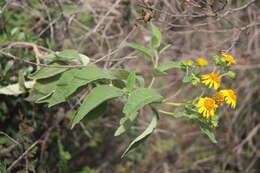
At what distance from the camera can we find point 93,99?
3.65 feet

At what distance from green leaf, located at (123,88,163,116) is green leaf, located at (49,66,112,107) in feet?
0.54

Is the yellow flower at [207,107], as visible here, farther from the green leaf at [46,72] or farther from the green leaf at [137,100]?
the green leaf at [46,72]

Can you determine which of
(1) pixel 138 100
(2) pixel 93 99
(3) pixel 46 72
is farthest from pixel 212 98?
(3) pixel 46 72

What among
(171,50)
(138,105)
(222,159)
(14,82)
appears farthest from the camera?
(222,159)

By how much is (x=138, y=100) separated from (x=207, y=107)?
0.26 metres

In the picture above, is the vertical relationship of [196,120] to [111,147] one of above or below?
above

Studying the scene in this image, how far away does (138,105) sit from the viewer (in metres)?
1.08

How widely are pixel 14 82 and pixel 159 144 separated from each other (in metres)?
1.49

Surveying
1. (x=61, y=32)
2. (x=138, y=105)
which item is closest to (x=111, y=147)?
(x=61, y=32)

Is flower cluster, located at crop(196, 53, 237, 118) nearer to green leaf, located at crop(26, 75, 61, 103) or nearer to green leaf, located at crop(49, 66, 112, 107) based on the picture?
green leaf, located at crop(49, 66, 112, 107)

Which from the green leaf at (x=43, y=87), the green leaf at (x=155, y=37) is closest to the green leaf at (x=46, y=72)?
the green leaf at (x=43, y=87)

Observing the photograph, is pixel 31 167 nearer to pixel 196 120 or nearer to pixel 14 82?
pixel 14 82

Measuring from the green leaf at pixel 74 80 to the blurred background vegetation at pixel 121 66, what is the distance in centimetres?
36

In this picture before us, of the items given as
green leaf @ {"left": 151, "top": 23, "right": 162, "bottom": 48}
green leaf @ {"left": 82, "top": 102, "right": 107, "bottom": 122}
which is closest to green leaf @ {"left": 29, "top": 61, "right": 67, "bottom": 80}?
green leaf @ {"left": 82, "top": 102, "right": 107, "bottom": 122}
